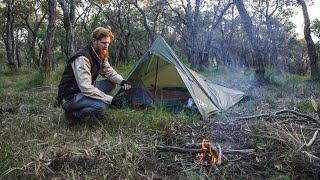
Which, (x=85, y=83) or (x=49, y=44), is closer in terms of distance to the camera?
(x=85, y=83)

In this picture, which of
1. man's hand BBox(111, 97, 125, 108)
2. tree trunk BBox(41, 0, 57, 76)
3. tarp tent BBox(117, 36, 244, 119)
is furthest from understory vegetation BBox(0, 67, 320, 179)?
tree trunk BBox(41, 0, 57, 76)

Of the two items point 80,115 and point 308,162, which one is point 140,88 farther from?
point 308,162

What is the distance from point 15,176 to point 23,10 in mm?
17843

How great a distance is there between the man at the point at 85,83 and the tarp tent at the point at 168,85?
1259mm

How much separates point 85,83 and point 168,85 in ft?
7.73

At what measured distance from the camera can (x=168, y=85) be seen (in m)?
5.54

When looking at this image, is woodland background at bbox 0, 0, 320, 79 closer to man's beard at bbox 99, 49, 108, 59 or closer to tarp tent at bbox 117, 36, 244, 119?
tarp tent at bbox 117, 36, 244, 119

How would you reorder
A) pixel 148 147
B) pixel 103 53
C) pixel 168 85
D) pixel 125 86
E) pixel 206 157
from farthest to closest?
1. pixel 168 85
2. pixel 125 86
3. pixel 103 53
4. pixel 148 147
5. pixel 206 157

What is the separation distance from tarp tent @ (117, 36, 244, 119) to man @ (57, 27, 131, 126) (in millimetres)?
1259

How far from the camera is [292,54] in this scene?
27.8m

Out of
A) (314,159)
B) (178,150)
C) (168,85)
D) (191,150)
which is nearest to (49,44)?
(168,85)

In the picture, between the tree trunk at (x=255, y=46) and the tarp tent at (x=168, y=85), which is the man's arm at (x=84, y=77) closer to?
the tarp tent at (x=168, y=85)

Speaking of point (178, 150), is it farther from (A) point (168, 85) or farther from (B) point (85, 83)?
(A) point (168, 85)

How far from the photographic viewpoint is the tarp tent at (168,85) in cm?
468
